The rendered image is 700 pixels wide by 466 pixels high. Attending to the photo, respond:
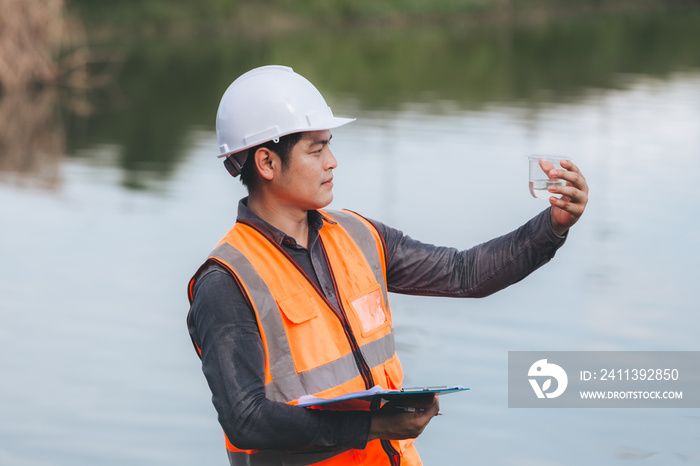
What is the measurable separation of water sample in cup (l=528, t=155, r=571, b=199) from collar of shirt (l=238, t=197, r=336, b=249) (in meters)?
0.54

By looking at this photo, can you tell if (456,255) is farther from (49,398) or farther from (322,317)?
(49,398)

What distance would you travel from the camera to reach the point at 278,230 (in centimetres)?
254

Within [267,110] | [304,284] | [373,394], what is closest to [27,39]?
[267,110]

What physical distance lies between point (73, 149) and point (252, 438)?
38.6ft

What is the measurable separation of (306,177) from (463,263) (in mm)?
561

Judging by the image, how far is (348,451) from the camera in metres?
2.48

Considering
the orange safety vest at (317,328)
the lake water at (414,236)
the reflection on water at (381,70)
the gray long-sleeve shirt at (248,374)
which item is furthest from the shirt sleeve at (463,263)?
the reflection on water at (381,70)

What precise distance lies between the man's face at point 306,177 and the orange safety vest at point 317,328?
4.5 inches

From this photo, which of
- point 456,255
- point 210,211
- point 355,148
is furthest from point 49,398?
point 355,148

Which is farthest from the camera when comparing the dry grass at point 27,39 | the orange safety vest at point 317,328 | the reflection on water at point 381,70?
the dry grass at point 27,39

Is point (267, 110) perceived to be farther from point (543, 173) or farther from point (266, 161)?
point (543, 173)

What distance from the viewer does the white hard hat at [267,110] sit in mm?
2564

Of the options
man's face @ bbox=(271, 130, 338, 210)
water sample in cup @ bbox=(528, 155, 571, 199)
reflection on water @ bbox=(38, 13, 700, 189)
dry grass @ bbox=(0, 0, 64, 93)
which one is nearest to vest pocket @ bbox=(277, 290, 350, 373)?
man's face @ bbox=(271, 130, 338, 210)

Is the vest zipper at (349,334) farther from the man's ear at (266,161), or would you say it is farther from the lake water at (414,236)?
the lake water at (414,236)
